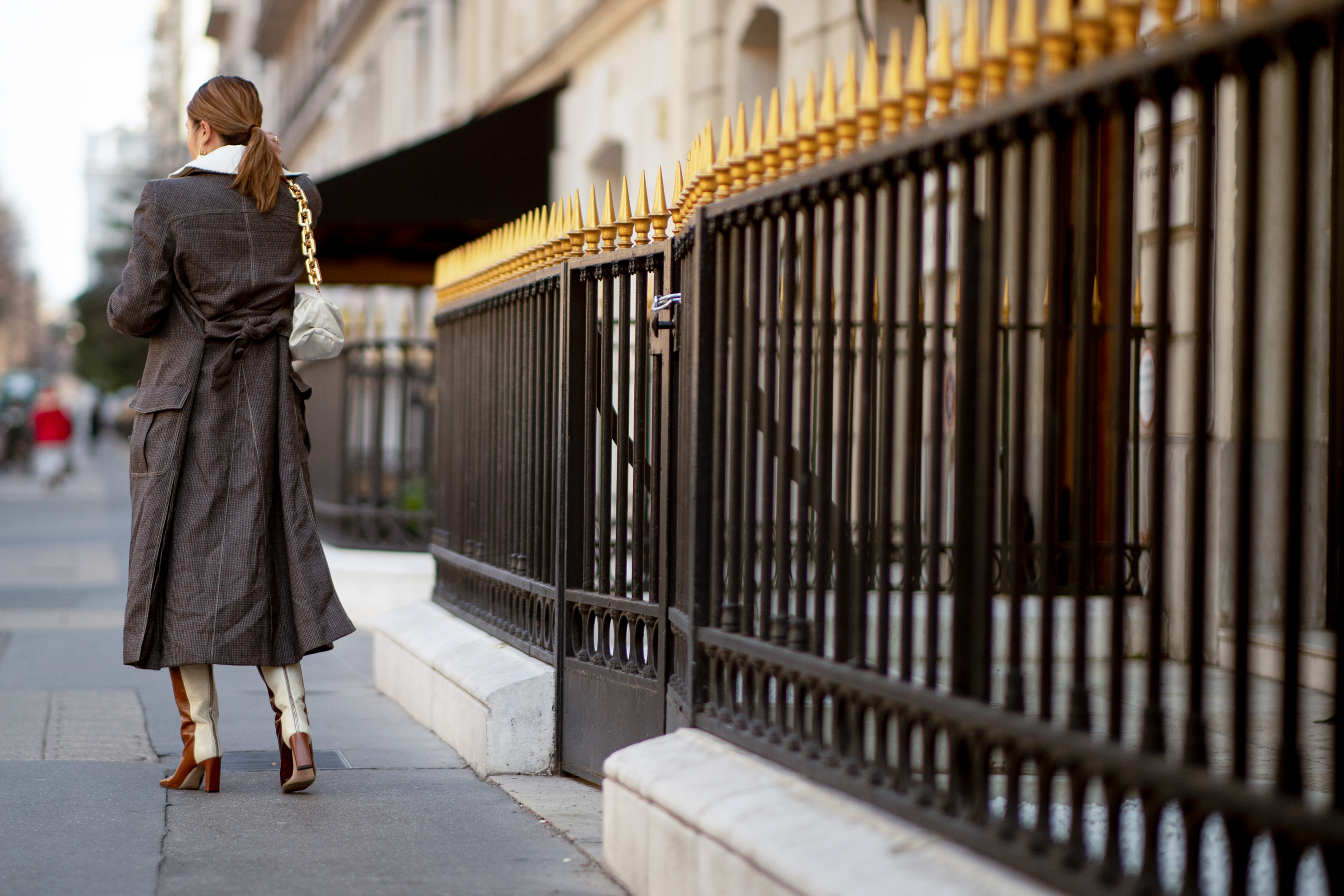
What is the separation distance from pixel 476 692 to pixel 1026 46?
3.38 metres

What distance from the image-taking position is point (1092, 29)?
2627 mm

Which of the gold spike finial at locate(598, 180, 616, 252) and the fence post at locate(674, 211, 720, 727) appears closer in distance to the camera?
the fence post at locate(674, 211, 720, 727)

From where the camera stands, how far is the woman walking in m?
4.95

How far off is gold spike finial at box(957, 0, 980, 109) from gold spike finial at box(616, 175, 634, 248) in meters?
2.12

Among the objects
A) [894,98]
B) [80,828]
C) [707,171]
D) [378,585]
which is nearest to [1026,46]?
[894,98]

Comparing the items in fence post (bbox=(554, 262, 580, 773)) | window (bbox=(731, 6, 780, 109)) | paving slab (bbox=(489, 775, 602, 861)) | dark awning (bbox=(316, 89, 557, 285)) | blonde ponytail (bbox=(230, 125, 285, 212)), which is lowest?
paving slab (bbox=(489, 775, 602, 861))

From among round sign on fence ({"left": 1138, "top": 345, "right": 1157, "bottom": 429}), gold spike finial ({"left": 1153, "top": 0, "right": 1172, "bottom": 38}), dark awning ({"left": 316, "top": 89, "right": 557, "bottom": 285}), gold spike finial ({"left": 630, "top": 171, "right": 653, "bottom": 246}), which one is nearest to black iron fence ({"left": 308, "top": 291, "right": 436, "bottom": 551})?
dark awning ({"left": 316, "top": 89, "right": 557, "bottom": 285})

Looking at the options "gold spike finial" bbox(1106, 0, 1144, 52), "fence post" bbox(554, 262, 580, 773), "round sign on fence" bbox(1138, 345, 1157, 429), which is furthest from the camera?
"round sign on fence" bbox(1138, 345, 1157, 429)

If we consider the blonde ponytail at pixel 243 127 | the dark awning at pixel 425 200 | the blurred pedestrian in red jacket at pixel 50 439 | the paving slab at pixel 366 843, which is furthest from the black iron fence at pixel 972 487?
the blurred pedestrian in red jacket at pixel 50 439

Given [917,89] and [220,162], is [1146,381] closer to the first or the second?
[220,162]

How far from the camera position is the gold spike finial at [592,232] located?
5293 millimetres

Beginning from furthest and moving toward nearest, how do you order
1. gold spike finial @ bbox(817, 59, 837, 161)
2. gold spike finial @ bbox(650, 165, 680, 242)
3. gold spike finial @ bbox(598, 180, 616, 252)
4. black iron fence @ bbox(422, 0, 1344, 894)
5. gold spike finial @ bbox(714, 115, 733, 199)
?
gold spike finial @ bbox(598, 180, 616, 252) < gold spike finial @ bbox(650, 165, 680, 242) < gold spike finial @ bbox(714, 115, 733, 199) < gold spike finial @ bbox(817, 59, 837, 161) < black iron fence @ bbox(422, 0, 1344, 894)

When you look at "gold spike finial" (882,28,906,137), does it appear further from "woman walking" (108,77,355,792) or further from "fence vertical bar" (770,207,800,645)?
"woman walking" (108,77,355,792)

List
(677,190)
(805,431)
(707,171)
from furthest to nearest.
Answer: (677,190) < (707,171) < (805,431)
